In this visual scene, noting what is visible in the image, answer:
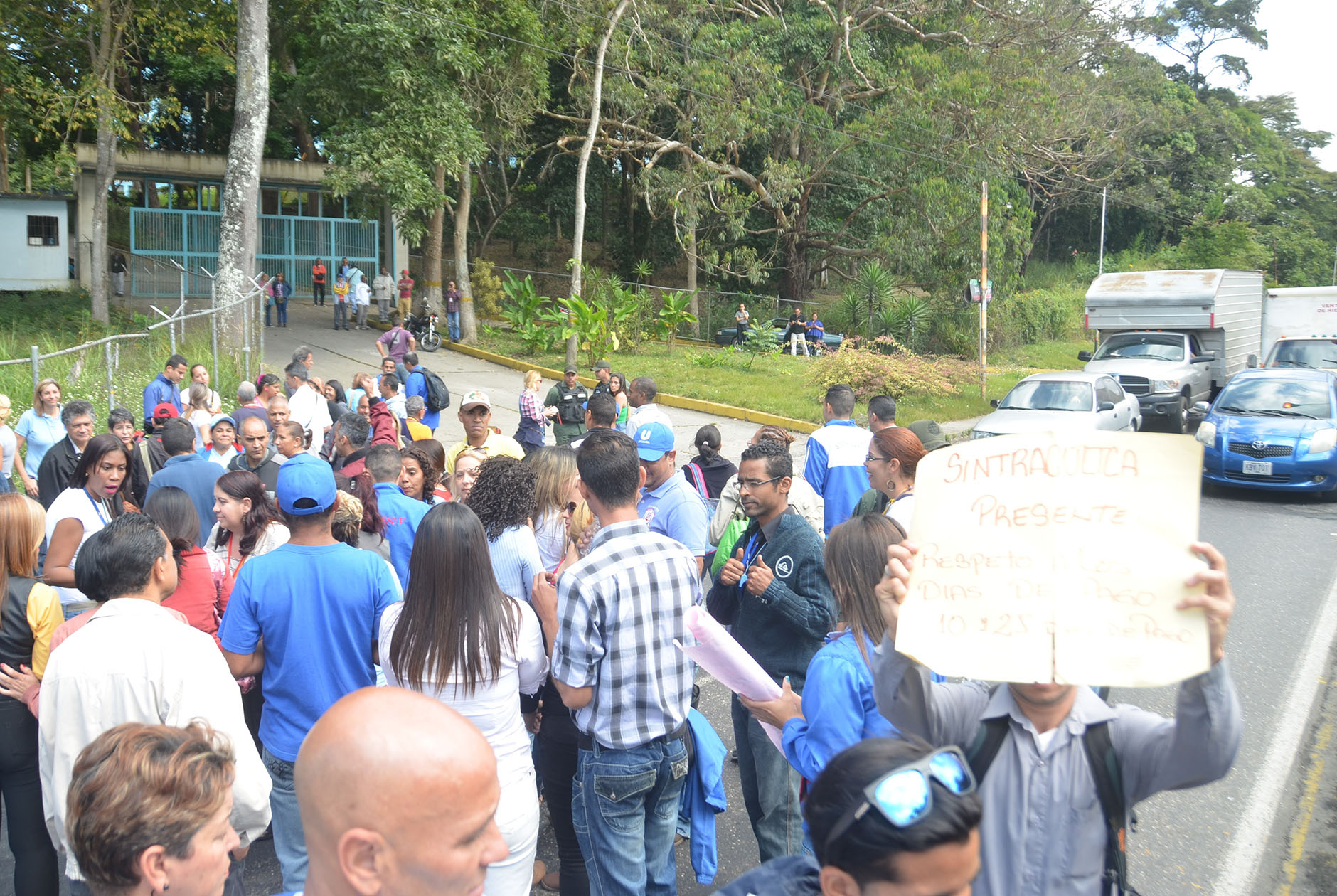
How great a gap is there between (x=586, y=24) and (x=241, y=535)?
74.0ft

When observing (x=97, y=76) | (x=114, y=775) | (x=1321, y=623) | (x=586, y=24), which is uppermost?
(x=586, y=24)

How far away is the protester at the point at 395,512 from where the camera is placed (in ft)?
16.6

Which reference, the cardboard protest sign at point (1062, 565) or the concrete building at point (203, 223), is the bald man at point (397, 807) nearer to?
the cardboard protest sign at point (1062, 565)

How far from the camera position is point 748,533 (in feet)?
14.8

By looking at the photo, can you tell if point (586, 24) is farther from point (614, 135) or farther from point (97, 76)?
point (97, 76)

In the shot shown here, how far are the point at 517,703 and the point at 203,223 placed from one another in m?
29.4

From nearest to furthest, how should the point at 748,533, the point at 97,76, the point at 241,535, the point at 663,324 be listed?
the point at 748,533 < the point at 241,535 < the point at 97,76 < the point at 663,324

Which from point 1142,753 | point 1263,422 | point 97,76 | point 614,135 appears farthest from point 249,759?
point 614,135

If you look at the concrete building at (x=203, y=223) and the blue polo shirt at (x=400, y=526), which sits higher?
the concrete building at (x=203, y=223)

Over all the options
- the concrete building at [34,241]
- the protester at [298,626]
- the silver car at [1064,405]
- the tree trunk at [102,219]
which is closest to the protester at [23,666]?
the protester at [298,626]

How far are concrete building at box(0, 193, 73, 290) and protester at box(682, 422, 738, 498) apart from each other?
2706cm

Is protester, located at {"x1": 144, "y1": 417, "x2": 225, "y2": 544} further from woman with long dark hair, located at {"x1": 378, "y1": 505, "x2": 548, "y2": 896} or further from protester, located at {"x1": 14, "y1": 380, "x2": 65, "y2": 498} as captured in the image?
woman with long dark hair, located at {"x1": 378, "y1": 505, "x2": 548, "y2": 896}

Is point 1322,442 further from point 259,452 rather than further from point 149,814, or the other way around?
point 149,814

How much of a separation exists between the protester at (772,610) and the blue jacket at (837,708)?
3.37 ft
